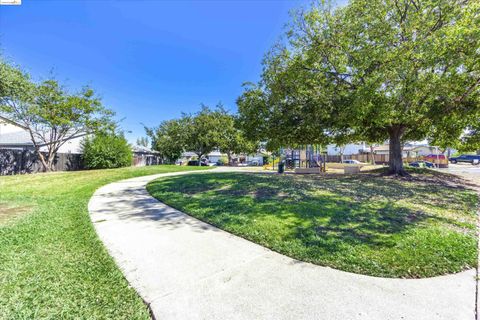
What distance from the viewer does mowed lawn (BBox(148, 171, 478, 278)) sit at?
3.00 m

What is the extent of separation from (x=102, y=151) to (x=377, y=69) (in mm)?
20824

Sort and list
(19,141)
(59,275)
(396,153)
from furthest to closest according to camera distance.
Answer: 1. (19,141)
2. (396,153)
3. (59,275)

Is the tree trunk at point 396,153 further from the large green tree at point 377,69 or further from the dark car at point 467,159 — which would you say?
the dark car at point 467,159

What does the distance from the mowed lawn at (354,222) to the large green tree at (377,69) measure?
3.18 meters

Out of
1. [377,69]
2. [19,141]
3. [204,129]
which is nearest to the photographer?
[377,69]

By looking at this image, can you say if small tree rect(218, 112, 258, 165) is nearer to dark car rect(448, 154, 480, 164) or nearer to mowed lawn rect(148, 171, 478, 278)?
mowed lawn rect(148, 171, 478, 278)

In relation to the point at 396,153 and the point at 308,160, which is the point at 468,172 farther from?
the point at 308,160

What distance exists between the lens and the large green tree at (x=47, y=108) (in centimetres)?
1345

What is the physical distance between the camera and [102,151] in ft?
62.9

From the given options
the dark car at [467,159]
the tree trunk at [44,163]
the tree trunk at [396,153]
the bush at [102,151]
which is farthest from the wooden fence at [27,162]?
the dark car at [467,159]

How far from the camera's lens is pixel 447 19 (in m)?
7.99

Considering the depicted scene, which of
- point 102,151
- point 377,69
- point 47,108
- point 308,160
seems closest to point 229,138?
point 308,160

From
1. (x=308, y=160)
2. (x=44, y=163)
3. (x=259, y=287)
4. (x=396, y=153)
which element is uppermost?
(x=396, y=153)

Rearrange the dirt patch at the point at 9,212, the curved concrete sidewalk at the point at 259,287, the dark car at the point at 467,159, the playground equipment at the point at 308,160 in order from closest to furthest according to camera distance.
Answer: the curved concrete sidewalk at the point at 259,287
the dirt patch at the point at 9,212
the playground equipment at the point at 308,160
the dark car at the point at 467,159
